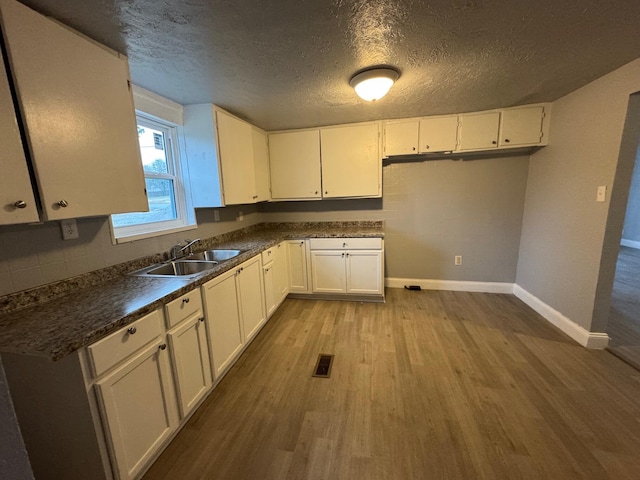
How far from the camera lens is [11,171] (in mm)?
1055

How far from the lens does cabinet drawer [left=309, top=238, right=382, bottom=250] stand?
309 cm

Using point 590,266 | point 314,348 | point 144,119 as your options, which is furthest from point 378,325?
point 144,119

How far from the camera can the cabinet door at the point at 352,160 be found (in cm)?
319

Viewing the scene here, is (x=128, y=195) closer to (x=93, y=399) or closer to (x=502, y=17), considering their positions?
(x=93, y=399)

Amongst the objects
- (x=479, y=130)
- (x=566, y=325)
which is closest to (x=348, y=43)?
(x=479, y=130)

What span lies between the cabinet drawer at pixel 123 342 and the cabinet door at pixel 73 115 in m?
0.60

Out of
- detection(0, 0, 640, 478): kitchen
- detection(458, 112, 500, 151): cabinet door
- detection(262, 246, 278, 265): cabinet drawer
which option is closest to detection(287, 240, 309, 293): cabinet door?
detection(262, 246, 278, 265): cabinet drawer

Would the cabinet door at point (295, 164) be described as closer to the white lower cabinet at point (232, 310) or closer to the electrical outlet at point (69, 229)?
the white lower cabinet at point (232, 310)

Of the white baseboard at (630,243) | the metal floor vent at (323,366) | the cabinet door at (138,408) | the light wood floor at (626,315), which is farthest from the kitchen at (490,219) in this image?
the white baseboard at (630,243)

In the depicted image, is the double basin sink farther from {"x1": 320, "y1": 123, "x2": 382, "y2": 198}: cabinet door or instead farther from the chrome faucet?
{"x1": 320, "y1": 123, "x2": 382, "y2": 198}: cabinet door

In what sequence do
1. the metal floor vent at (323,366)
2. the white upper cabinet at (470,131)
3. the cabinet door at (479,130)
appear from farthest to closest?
the cabinet door at (479,130)
the white upper cabinet at (470,131)
the metal floor vent at (323,366)

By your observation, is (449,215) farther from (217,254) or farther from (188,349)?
(188,349)

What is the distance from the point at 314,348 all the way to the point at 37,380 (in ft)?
5.65

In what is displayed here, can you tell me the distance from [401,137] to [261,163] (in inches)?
66.9
